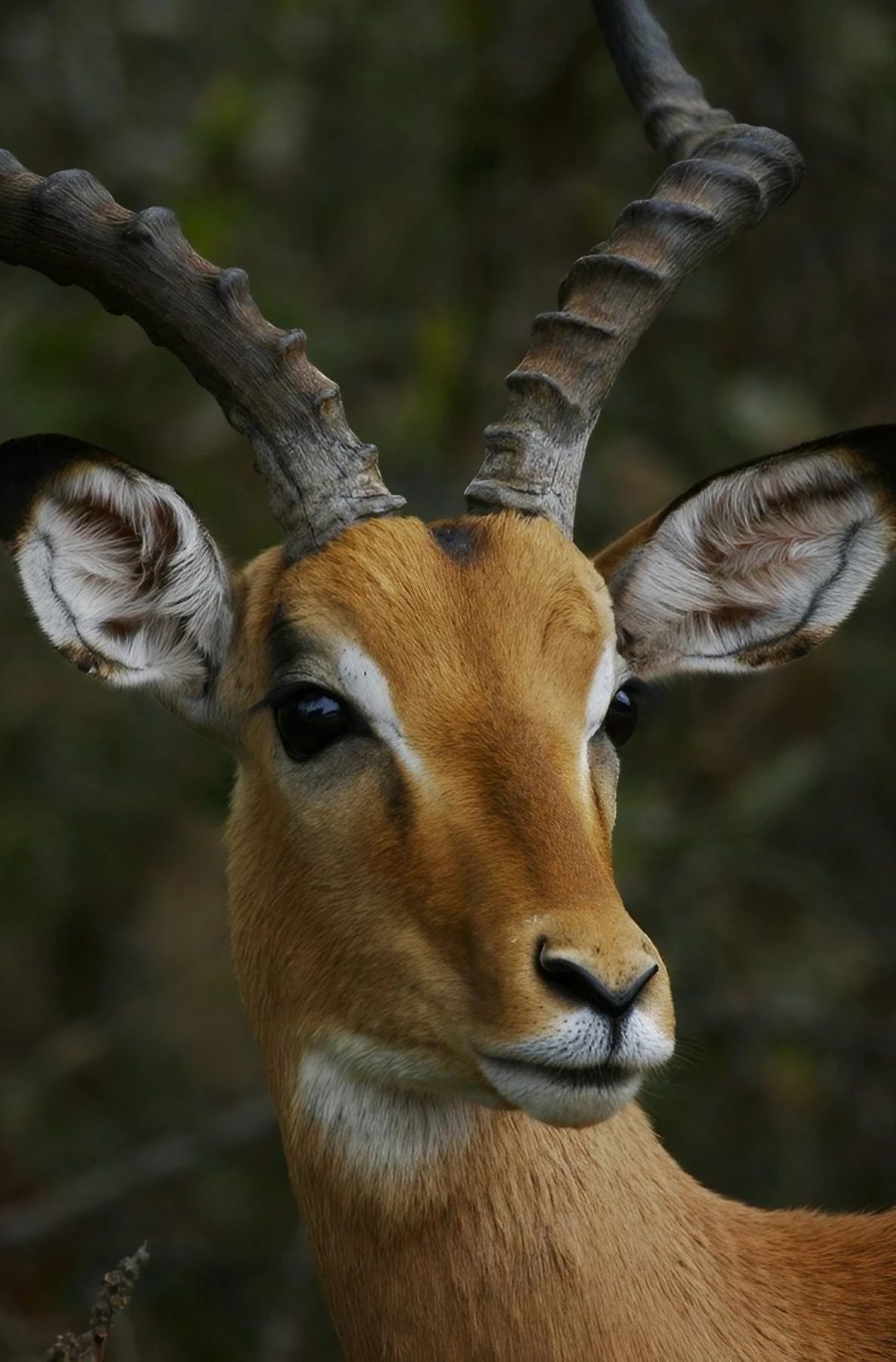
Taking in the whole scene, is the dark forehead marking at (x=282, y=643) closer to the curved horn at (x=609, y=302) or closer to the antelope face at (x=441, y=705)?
the antelope face at (x=441, y=705)

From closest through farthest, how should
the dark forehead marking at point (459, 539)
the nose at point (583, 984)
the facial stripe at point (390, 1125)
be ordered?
1. the nose at point (583, 984)
2. the facial stripe at point (390, 1125)
3. the dark forehead marking at point (459, 539)

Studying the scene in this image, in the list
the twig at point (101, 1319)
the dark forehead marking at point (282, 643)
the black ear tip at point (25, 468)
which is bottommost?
the twig at point (101, 1319)

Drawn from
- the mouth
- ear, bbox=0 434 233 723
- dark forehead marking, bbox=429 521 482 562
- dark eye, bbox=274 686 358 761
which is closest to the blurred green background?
ear, bbox=0 434 233 723

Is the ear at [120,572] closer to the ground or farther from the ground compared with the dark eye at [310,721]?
farther from the ground

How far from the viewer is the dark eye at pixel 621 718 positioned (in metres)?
3.75

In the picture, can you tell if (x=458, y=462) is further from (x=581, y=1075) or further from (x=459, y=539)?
(x=581, y=1075)

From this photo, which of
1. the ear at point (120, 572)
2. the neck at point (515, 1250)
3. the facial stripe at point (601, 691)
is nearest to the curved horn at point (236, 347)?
the ear at point (120, 572)

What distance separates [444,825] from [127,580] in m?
1.20

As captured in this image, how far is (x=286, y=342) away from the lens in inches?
150

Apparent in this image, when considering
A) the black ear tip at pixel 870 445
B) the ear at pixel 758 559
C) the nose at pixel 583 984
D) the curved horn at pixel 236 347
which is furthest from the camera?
the ear at pixel 758 559

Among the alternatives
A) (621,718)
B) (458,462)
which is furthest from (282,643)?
(458,462)

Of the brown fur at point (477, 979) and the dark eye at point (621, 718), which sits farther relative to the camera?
the dark eye at point (621, 718)

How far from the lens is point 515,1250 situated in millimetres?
3396

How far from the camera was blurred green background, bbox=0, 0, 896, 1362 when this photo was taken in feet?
23.1
